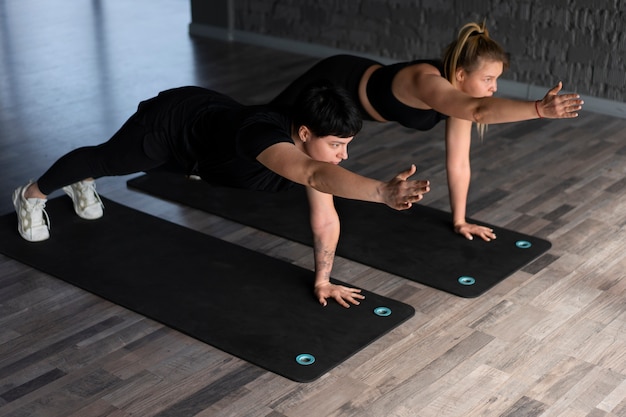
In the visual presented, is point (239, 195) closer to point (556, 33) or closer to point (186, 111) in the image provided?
point (186, 111)

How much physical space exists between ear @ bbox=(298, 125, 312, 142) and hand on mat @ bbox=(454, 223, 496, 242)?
959 mm

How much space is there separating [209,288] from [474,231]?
976 mm

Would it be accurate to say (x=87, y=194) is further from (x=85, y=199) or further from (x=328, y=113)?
(x=328, y=113)

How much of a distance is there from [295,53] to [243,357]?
11.9 feet

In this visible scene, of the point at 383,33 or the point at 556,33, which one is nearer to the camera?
the point at 556,33

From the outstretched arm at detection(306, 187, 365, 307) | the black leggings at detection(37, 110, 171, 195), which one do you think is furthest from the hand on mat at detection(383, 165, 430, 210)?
the black leggings at detection(37, 110, 171, 195)

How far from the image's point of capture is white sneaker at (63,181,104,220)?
3330 mm

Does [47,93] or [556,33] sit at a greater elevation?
[556,33]

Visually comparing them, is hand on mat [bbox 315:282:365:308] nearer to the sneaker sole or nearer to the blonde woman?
the blonde woman

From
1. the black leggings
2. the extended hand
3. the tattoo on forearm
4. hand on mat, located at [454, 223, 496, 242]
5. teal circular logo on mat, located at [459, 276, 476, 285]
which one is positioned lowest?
teal circular logo on mat, located at [459, 276, 476, 285]

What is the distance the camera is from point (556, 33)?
15.5 feet

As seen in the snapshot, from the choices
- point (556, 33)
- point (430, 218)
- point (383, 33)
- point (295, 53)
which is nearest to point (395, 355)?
point (430, 218)

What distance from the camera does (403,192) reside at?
6.47ft

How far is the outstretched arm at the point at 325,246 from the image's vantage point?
2689 mm
